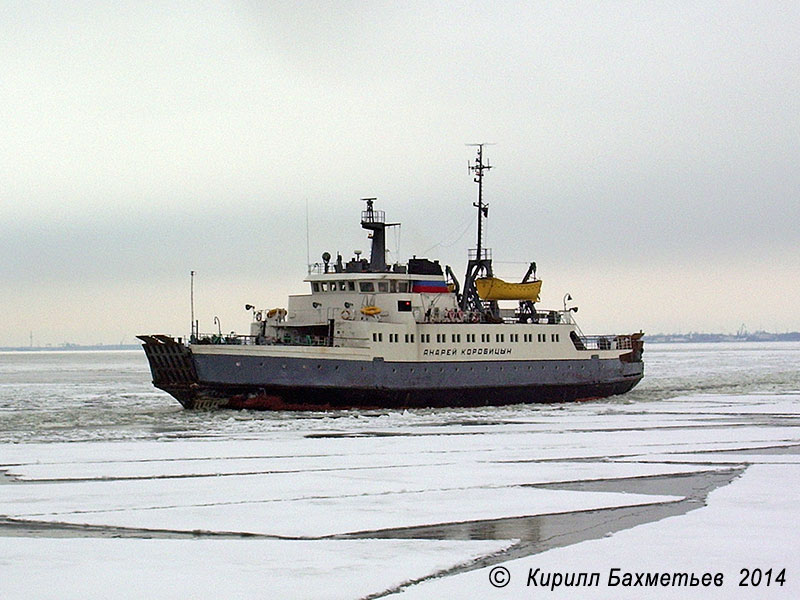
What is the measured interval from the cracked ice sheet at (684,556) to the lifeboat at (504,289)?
82.6ft

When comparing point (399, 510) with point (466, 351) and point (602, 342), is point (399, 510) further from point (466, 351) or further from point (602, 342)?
point (602, 342)

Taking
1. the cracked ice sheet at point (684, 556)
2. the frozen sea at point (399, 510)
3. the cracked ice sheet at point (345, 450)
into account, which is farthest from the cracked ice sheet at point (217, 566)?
the cracked ice sheet at point (345, 450)

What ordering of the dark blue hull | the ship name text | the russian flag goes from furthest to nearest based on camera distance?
the russian flag → the ship name text → the dark blue hull

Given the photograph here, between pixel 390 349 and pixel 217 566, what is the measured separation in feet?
75.4

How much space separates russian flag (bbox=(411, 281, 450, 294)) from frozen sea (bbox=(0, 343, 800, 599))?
8.56 metres

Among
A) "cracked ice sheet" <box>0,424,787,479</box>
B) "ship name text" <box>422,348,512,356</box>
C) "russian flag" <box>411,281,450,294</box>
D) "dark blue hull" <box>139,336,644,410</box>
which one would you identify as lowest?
"cracked ice sheet" <box>0,424,787,479</box>

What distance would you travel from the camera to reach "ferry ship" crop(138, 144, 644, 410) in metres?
33.4

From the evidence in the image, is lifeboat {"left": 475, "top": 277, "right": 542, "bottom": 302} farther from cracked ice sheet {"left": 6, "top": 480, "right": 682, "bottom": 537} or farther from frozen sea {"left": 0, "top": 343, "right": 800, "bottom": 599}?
cracked ice sheet {"left": 6, "top": 480, "right": 682, "bottom": 537}

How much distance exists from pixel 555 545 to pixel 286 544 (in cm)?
325

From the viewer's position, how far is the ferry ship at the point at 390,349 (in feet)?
110

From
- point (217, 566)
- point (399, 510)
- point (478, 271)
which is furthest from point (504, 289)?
point (217, 566)

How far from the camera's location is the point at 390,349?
34969mm

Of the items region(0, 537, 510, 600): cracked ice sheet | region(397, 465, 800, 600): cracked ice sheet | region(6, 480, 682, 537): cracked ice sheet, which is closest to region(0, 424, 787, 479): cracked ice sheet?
region(6, 480, 682, 537): cracked ice sheet

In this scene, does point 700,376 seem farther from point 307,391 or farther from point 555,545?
point 555,545
